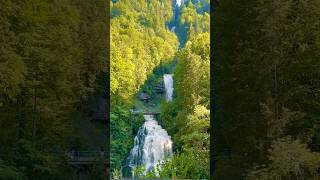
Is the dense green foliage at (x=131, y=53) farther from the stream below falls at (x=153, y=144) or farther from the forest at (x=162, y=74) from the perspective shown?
the stream below falls at (x=153, y=144)

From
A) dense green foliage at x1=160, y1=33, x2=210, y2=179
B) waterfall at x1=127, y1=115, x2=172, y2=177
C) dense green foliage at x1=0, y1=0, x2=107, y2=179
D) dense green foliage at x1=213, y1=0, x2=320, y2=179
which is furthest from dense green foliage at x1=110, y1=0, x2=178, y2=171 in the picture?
dense green foliage at x1=213, y1=0, x2=320, y2=179

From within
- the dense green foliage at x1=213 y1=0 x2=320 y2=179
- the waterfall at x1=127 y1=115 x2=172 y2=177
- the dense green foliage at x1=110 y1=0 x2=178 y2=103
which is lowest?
the waterfall at x1=127 y1=115 x2=172 y2=177

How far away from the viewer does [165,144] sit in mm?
24062

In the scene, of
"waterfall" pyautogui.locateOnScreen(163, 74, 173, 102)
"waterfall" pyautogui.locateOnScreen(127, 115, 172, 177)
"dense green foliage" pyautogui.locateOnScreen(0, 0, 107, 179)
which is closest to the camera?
"dense green foliage" pyautogui.locateOnScreen(0, 0, 107, 179)

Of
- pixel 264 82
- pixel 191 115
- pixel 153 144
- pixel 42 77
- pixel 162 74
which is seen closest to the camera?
pixel 264 82

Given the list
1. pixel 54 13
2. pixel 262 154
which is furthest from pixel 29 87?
pixel 262 154

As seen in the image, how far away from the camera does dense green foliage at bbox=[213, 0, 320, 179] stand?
1122cm

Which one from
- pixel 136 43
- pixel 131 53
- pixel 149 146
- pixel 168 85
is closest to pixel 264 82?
pixel 168 85

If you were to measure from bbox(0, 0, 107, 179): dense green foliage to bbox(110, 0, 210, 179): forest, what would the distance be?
11.0 m

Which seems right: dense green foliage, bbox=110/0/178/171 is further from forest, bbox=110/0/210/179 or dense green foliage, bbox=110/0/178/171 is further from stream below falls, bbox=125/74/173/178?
stream below falls, bbox=125/74/173/178

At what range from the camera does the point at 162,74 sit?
80.3 ft

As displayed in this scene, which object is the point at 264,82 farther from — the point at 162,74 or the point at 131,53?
the point at 131,53

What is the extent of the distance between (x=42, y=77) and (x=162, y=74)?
12969mm

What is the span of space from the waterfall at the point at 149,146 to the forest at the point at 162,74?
24 centimetres
